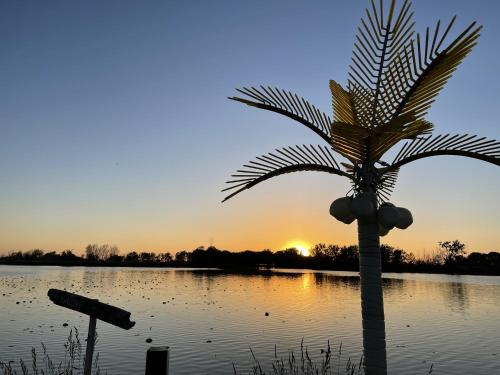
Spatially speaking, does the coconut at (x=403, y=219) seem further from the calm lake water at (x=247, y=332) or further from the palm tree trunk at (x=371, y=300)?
the calm lake water at (x=247, y=332)

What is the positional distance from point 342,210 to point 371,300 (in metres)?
1.00

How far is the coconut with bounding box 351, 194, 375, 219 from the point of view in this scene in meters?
4.59

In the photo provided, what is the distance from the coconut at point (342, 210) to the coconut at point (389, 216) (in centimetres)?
33

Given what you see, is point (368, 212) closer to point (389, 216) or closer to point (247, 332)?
point (389, 216)

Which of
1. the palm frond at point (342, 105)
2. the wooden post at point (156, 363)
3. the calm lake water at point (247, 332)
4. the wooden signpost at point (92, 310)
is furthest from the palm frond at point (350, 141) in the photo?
the calm lake water at point (247, 332)

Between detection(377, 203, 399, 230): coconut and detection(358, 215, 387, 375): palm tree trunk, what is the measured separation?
111mm

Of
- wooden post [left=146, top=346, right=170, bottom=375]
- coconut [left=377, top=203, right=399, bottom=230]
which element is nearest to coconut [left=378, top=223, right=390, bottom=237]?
coconut [left=377, top=203, right=399, bottom=230]

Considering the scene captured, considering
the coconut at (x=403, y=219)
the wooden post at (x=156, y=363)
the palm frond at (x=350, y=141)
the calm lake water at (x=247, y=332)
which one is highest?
the palm frond at (x=350, y=141)

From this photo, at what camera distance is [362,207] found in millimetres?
4586

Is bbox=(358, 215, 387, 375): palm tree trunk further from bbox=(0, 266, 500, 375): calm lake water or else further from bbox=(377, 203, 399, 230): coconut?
bbox=(0, 266, 500, 375): calm lake water

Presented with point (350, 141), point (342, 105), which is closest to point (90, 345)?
point (350, 141)

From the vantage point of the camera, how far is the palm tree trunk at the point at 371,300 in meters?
4.56

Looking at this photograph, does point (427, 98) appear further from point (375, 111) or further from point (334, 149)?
point (334, 149)

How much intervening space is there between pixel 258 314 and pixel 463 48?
2430 centimetres
